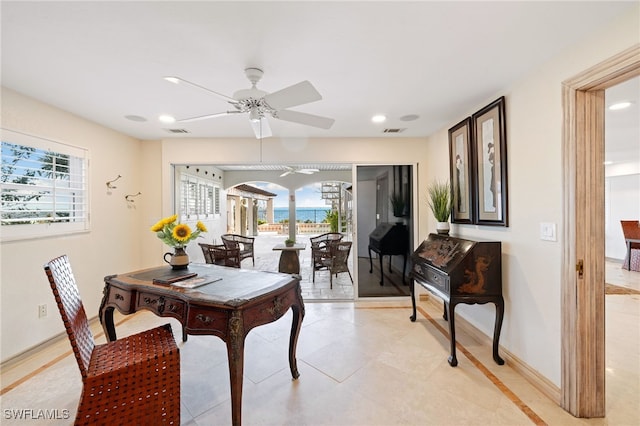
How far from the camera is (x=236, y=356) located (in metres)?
1.58

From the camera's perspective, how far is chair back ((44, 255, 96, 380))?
1.37 m

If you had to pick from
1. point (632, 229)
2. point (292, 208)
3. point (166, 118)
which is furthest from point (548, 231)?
point (292, 208)

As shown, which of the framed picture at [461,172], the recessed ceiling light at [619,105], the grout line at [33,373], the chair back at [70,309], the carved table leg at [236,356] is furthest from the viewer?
the framed picture at [461,172]

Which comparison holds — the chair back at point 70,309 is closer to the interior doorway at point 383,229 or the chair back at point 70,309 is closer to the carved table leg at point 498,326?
the carved table leg at point 498,326

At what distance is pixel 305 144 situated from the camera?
4.01 meters

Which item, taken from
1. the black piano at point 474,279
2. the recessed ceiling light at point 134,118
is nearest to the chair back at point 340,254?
the black piano at point 474,279

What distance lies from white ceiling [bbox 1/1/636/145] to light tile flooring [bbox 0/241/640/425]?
242 cm

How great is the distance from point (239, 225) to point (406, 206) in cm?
804

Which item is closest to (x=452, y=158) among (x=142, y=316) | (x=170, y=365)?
(x=170, y=365)

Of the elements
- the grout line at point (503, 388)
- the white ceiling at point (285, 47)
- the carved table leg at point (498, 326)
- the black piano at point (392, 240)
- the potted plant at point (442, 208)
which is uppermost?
the white ceiling at point (285, 47)

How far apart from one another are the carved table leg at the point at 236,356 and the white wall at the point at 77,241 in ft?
7.62

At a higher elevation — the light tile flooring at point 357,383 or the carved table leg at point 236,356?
the carved table leg at point 236,356

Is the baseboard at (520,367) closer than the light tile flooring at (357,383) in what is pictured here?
No

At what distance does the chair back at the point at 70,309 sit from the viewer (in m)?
1.37
